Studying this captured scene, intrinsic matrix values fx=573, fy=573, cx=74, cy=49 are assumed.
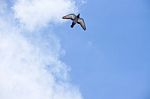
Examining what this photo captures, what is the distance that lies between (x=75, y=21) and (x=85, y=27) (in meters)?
2.72

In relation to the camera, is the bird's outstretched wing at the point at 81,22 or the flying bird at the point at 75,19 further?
the bird's outstretched wing at the point at 81,22

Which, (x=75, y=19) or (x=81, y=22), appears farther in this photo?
(x=81, y=22)

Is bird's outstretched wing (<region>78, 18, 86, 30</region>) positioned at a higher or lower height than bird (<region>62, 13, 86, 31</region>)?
higher

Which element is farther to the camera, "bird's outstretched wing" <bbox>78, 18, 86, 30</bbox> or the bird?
"bird's outstretched wing" <bbox>78, 18, 86, 30</bbox>

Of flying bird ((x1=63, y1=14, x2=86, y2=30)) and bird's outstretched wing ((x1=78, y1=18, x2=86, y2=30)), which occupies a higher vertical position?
bird's outstretched wing ((x1=78, y1=18, x2=86, y2=30))

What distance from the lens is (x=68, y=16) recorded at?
96.2 metres

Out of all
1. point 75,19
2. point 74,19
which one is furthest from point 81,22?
point 74,19

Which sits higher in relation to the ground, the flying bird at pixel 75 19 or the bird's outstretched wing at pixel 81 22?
the bird's outstretched wing at pixel 81 22

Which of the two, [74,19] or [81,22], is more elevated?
[81,22]

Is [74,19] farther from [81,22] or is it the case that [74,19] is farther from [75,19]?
[81,22]

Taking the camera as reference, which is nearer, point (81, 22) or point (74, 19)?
point (74, 19)

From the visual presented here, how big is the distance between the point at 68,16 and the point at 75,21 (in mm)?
1517

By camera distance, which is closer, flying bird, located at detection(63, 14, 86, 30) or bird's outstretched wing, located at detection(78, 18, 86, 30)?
flying bird, located at detection(63, 14, 86, 30)

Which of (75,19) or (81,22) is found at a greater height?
(81,22)
